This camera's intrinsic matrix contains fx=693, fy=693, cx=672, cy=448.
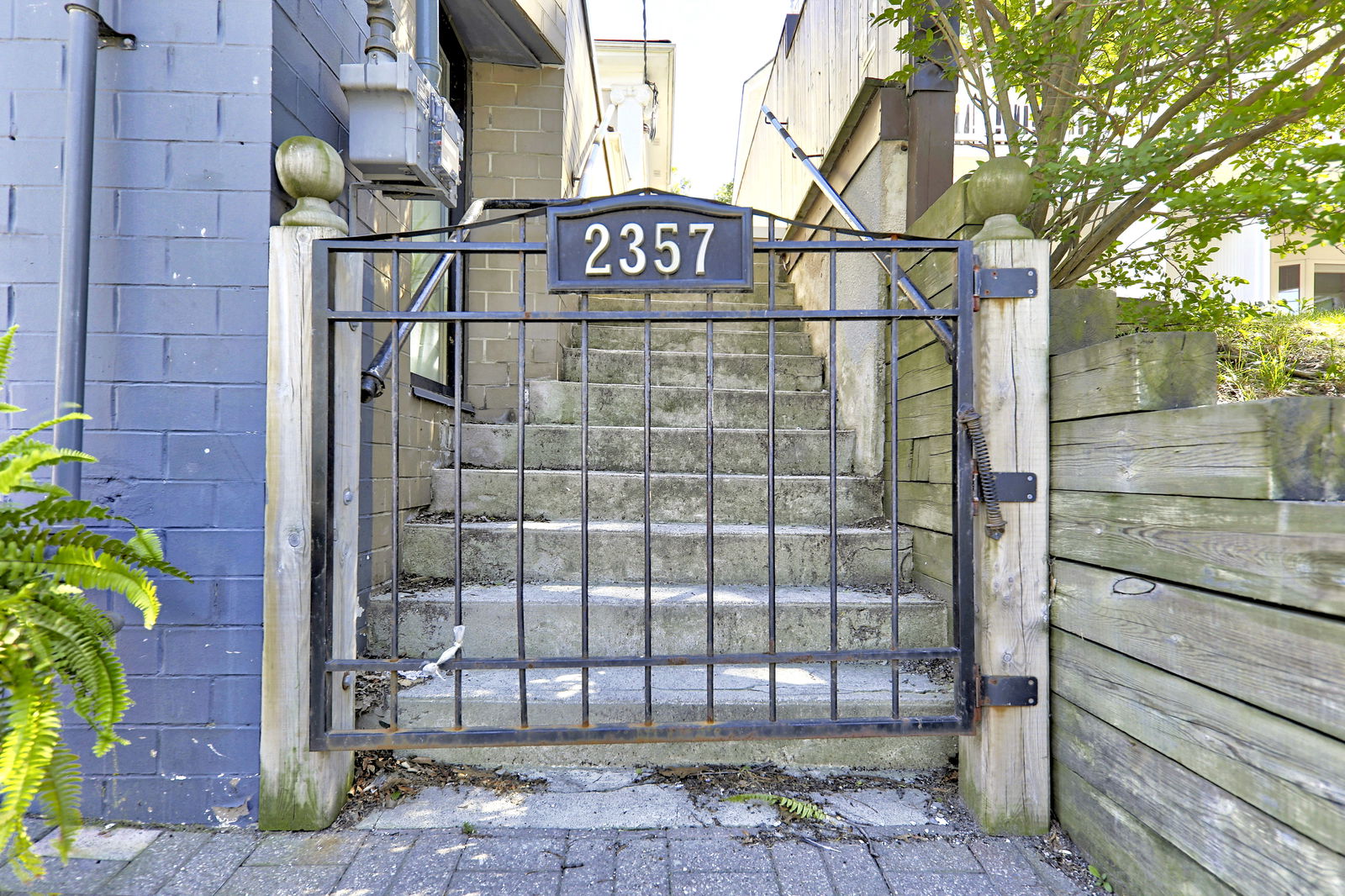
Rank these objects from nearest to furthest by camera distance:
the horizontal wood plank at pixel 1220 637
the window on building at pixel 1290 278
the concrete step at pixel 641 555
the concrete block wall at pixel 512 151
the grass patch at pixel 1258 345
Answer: the horizontal wood plank at pixel 1220 637 < the grass patch at pixel 1258 345 < the concrete step at pixel 641 555 < the concrete block wall at pixel 512 151 < the window on building at pixel 1290 278

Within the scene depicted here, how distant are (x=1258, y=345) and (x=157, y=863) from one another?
3762mm

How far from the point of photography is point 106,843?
167cm

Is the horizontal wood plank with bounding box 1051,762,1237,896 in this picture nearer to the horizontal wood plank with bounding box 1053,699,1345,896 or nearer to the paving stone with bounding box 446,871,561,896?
the horizontal wood plank with bounding box 1053,699,1345,896

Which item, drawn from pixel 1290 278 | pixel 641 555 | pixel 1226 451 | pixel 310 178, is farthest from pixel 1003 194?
pixel 1290 278

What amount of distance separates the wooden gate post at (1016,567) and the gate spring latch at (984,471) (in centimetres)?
3

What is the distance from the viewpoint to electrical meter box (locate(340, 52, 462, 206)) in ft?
6.43

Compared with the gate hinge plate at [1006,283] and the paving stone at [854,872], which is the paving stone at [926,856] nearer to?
the paving stone at [854,872]

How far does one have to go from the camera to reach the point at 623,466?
301 cm

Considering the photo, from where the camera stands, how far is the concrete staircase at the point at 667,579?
78.0 inches

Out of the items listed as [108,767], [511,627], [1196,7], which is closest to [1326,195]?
[1196,7]

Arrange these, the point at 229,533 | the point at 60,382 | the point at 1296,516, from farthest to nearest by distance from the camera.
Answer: the point at 229,533 → the point at 60,382 → the point at 1296,516

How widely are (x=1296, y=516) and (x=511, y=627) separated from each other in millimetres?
1919

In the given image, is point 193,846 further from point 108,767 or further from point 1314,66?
point 1314,66

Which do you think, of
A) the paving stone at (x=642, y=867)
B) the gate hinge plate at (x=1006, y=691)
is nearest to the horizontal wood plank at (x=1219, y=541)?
the gate hinge plate at (x=1006, y=691)
